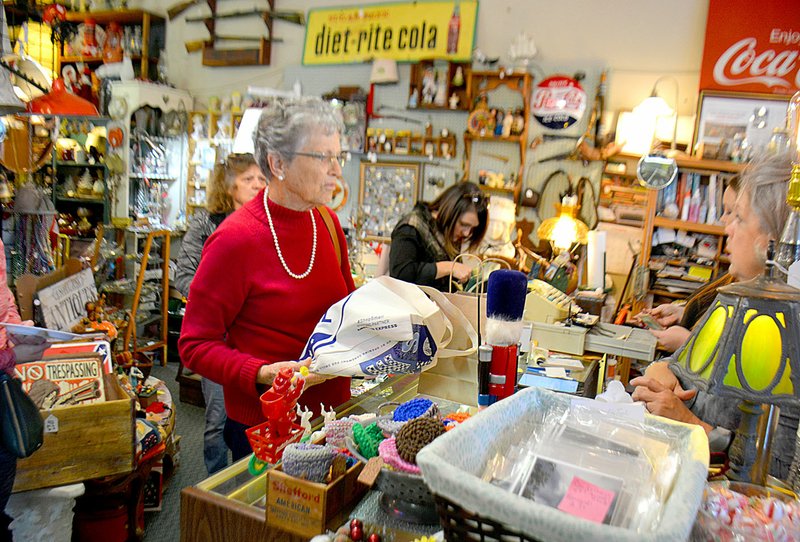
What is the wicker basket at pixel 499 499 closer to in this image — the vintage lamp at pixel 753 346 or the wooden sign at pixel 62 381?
the vintage lamp at pixel 753 346

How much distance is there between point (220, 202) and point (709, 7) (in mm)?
3976

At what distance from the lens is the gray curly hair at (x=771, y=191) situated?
1443 millimetres

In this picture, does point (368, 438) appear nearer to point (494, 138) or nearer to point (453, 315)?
point (453, 315)

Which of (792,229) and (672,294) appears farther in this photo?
(672,294)

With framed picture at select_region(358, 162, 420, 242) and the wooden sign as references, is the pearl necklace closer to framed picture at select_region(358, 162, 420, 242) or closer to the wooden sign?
the wooden sign

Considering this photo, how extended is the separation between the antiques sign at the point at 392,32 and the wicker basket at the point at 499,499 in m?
4.89

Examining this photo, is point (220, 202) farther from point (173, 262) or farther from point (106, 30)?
point (106, 30)

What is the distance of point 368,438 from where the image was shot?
123 cm

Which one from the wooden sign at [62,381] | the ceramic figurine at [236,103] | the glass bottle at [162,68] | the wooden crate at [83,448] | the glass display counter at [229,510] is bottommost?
the wooden crate at [83,448]

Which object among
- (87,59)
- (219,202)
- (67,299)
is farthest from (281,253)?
(87,59)

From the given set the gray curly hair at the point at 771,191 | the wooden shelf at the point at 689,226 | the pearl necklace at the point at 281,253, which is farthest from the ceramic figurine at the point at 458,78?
the gray curly hair at the point at 771,191

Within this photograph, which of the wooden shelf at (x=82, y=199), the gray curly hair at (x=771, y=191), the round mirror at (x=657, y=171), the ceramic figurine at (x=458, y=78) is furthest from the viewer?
the wooden shelf at (x=82, y=199)

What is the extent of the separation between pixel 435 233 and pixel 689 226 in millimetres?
2095

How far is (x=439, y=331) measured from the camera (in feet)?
5.12
